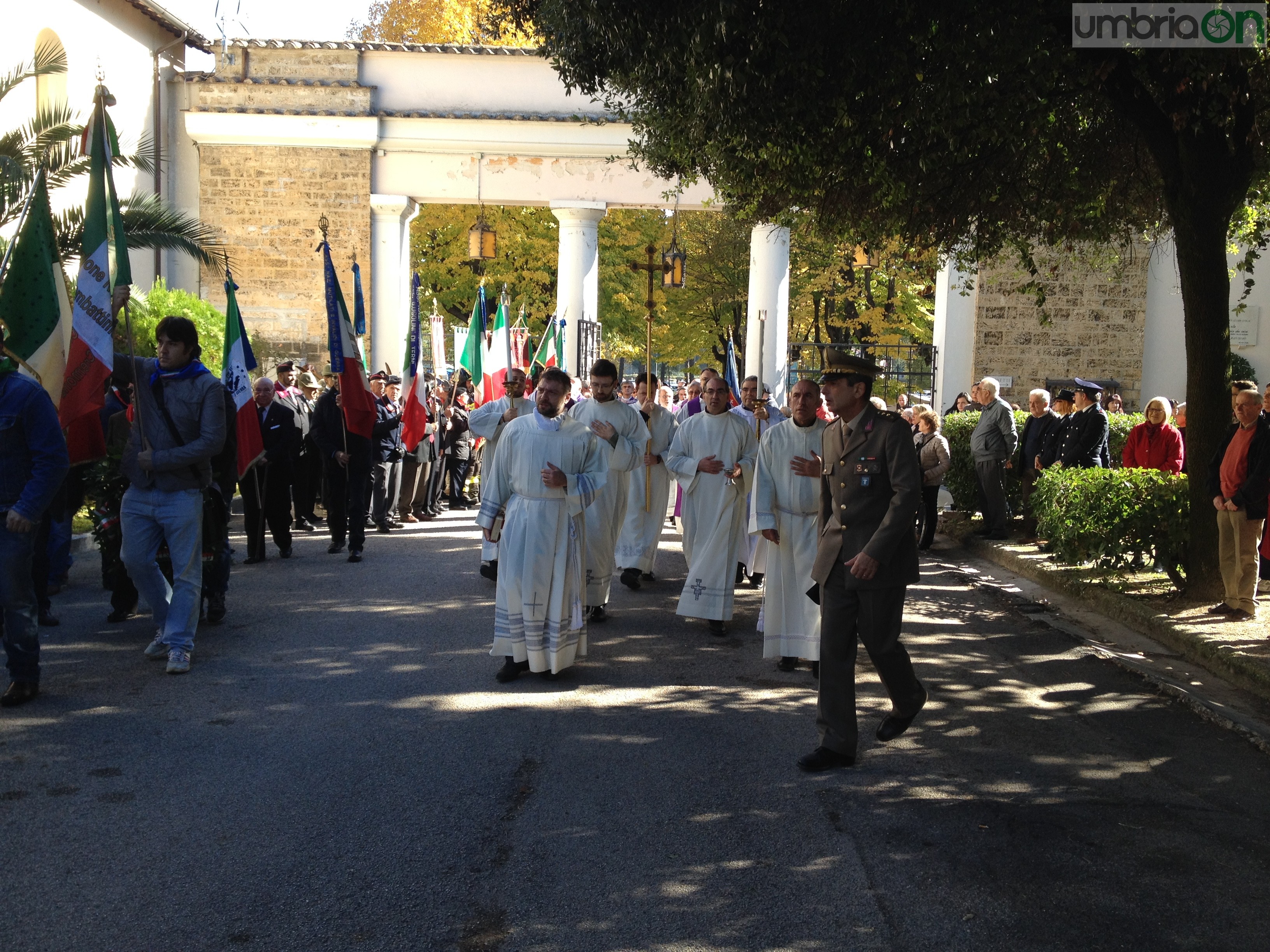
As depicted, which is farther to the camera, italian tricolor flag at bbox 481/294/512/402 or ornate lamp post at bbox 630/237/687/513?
italian tricolor flag at bbox 481/294/512/402

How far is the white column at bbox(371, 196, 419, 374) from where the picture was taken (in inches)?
1042

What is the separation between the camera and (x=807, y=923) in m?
4.20

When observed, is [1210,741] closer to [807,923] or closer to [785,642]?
[785,642]

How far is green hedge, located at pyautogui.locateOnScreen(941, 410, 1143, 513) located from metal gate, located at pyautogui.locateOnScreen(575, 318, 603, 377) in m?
9.05

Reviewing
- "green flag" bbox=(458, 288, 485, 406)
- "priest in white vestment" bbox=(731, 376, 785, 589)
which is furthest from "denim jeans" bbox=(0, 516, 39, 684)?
"green flag" bbox=(458, 288, 485, 406)

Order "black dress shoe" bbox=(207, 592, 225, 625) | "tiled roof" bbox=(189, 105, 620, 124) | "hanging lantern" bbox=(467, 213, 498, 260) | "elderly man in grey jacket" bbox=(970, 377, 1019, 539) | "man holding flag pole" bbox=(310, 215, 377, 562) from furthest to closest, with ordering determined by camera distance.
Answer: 1. "tiled roof" bbox=(189, 105, 620, 124)
2. "hanging lantern" bbox=(467, 213, 498, 260)
3. "elderly man in grey jacket" bbox=(970, 377, 1019, 539)
4. "man holding flag pole" bbox=(310, 215, 377, 562)
5. "black dress shoe" bbox=(207, 592, 225, 625)

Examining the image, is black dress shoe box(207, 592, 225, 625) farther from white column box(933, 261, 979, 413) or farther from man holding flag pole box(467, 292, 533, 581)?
white column box(933, 261, 979, 413)

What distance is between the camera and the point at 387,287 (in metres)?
26.6

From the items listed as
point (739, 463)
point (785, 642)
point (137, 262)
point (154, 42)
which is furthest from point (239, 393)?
point (154, 42)

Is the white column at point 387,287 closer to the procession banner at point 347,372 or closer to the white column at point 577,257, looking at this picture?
the white column at point 577,257

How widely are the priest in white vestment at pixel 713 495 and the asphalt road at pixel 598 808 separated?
2.69 feet

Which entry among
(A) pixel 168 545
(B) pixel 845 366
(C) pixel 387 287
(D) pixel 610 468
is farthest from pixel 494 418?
(C) pixel 387 287

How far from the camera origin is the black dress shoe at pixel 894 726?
6.37m

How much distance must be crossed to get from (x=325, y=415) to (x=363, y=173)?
14364mm
